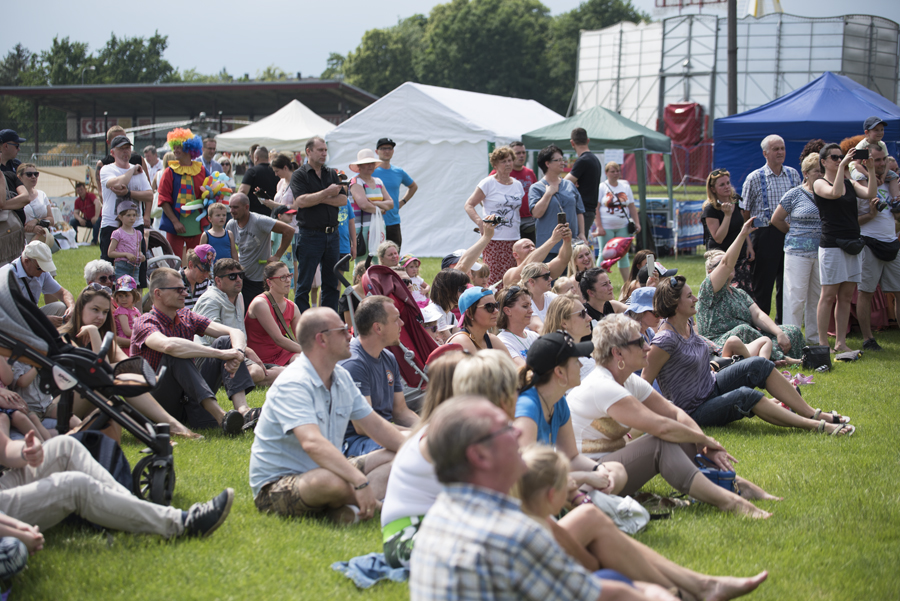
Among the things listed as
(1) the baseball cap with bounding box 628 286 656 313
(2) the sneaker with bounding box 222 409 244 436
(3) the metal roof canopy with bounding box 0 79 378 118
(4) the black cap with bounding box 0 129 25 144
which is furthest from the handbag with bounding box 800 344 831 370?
(3) the metal roof canopy with bounding box 0 79 378 118

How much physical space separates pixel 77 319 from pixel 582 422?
3.63 m

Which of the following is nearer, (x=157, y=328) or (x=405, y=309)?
(x=157, y=328)

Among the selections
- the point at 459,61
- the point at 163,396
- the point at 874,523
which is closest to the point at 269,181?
the point at 163,396

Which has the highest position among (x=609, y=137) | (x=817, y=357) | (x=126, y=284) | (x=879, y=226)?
(x=609, y=137)

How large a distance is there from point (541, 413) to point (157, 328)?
3345mm

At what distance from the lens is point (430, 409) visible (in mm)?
3406

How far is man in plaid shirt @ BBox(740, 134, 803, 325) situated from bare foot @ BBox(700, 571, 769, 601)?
662cm

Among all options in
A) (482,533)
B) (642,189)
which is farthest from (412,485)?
(642,189)

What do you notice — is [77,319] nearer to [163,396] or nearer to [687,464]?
[163,396]

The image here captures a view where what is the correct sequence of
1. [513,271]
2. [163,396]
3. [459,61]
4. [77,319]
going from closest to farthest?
[77,319] < [163,396] < [513,271] < [459,61]

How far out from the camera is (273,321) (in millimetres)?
6887

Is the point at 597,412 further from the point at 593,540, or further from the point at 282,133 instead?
the point at 282,133

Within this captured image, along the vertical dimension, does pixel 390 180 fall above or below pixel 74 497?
above

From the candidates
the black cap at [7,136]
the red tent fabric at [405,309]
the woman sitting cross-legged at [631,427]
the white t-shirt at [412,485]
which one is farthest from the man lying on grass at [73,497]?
the black cap at [7,136]
